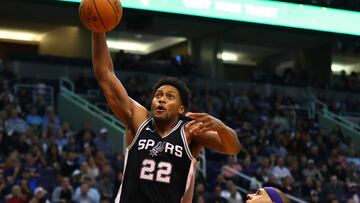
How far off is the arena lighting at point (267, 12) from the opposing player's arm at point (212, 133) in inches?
467

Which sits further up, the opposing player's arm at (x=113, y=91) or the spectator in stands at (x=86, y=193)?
the opposing player's arm at (x=113, y=91)

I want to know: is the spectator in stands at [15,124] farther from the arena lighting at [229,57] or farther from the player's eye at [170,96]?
the arena lighting at [229,57]

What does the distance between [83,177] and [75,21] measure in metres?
12.1

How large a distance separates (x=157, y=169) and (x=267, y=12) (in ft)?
46.3

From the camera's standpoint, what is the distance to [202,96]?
21359 millimetres

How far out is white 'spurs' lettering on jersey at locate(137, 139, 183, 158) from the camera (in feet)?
16.5

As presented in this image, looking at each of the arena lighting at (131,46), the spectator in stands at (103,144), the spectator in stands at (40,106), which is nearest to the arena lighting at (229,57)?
the arena lighting at (131,46)

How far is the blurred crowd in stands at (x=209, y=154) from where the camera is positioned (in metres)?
12.8

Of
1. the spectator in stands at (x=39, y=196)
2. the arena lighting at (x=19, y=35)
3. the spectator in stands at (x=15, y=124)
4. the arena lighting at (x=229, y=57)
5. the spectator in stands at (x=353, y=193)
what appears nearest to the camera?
the spectator in stands at (x=39, y=196)

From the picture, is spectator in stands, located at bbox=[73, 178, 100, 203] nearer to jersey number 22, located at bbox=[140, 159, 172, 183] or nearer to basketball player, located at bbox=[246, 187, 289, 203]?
jersey number 22, located at bbox=[140, 159, 172, 183]

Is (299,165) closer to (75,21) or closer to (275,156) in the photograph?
(275,156)

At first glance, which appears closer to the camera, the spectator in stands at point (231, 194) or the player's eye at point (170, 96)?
the player's eye at point (170, 96)

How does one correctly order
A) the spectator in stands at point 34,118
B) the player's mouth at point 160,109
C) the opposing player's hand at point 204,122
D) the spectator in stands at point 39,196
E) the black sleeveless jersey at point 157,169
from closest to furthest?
the opposing player's hand at point 204,122 < the black sleeveless jersey at point 157,169 < the player's mouth at point 160,109 < the spectator in stands at point 39,196 < the spectator in stands at point 34,118

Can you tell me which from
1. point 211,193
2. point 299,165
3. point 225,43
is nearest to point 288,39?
point 225,43
